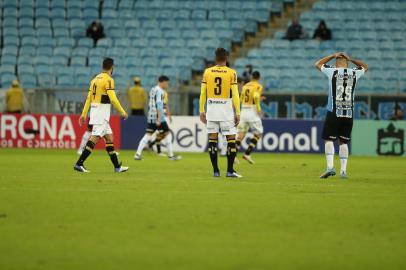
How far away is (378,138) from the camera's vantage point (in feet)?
99.1

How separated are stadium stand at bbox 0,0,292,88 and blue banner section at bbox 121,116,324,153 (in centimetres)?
428

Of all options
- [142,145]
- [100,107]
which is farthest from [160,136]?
[100,107]

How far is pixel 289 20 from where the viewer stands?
124 ft

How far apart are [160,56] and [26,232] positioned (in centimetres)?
2657

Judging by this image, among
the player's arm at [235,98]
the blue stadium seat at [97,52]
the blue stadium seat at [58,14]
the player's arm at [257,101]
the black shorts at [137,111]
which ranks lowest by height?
the black shorts at [137,111]

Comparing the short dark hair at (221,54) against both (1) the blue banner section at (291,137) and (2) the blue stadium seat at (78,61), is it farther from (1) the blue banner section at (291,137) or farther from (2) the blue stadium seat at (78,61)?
(2) the blue stadium seat at (78,61)

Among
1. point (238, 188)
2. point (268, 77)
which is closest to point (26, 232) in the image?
point (238, 188)

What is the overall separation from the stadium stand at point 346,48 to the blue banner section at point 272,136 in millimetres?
2889

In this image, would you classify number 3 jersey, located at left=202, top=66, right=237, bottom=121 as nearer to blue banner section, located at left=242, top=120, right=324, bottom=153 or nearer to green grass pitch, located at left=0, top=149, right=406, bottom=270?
green grass pitch, located at left=0, top=149, right=406, bottom=270

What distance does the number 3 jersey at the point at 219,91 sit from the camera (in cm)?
1722

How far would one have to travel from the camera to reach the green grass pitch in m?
8.27

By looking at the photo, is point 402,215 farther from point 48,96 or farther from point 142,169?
point 48,96

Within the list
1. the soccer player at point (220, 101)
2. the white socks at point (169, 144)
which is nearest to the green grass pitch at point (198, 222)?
the soccer player at point (220, 101)

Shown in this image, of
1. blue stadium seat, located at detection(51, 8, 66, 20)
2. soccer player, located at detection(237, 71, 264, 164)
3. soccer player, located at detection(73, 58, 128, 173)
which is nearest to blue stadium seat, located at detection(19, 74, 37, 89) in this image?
blue stadium seat, located at detection(51, 8, 66, 20)
